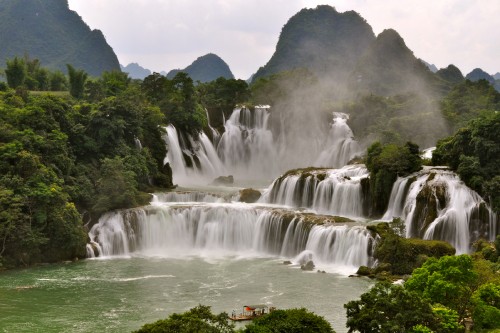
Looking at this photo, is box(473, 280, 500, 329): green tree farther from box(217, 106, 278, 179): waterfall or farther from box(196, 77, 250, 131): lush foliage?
box(196, 77, 250, 131): lush foliage

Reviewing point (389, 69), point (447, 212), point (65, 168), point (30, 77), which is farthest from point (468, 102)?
point (30, 77)

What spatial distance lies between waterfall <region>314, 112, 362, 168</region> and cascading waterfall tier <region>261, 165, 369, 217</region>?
14619 millimetres

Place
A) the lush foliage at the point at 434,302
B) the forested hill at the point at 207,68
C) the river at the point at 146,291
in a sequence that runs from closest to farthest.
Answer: the lush foliage at the point at 434,302
the river at the point at 146,291
the forested hill at the point at 207,68

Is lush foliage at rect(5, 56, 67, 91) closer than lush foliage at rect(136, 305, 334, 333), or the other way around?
lush foliage at rect(136, 305, 334, 333)

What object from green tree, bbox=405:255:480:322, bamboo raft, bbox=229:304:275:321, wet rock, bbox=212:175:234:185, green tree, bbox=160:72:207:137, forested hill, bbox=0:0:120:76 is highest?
forested hill, bbox=0:0:120:76

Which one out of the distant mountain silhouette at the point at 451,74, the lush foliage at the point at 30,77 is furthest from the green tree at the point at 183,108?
the distant mountain silhouette at the point at 451,74

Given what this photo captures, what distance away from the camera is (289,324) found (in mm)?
12312

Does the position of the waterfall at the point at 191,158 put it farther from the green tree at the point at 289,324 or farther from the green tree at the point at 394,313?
the green tree at the point at 289,324

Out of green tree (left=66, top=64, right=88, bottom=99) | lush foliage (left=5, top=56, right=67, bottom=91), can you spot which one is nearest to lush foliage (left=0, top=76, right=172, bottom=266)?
green tree (left=66, top=64, right=88, bottom=99)

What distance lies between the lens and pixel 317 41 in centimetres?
12138

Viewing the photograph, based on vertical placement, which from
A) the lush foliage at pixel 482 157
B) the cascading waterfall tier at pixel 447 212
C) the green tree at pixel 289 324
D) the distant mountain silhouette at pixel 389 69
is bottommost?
the green tree at pixel 289 324

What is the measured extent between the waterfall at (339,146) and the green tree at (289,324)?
38.2 meters

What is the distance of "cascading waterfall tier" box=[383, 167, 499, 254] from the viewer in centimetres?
2583

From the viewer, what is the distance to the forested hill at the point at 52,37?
11150cm
